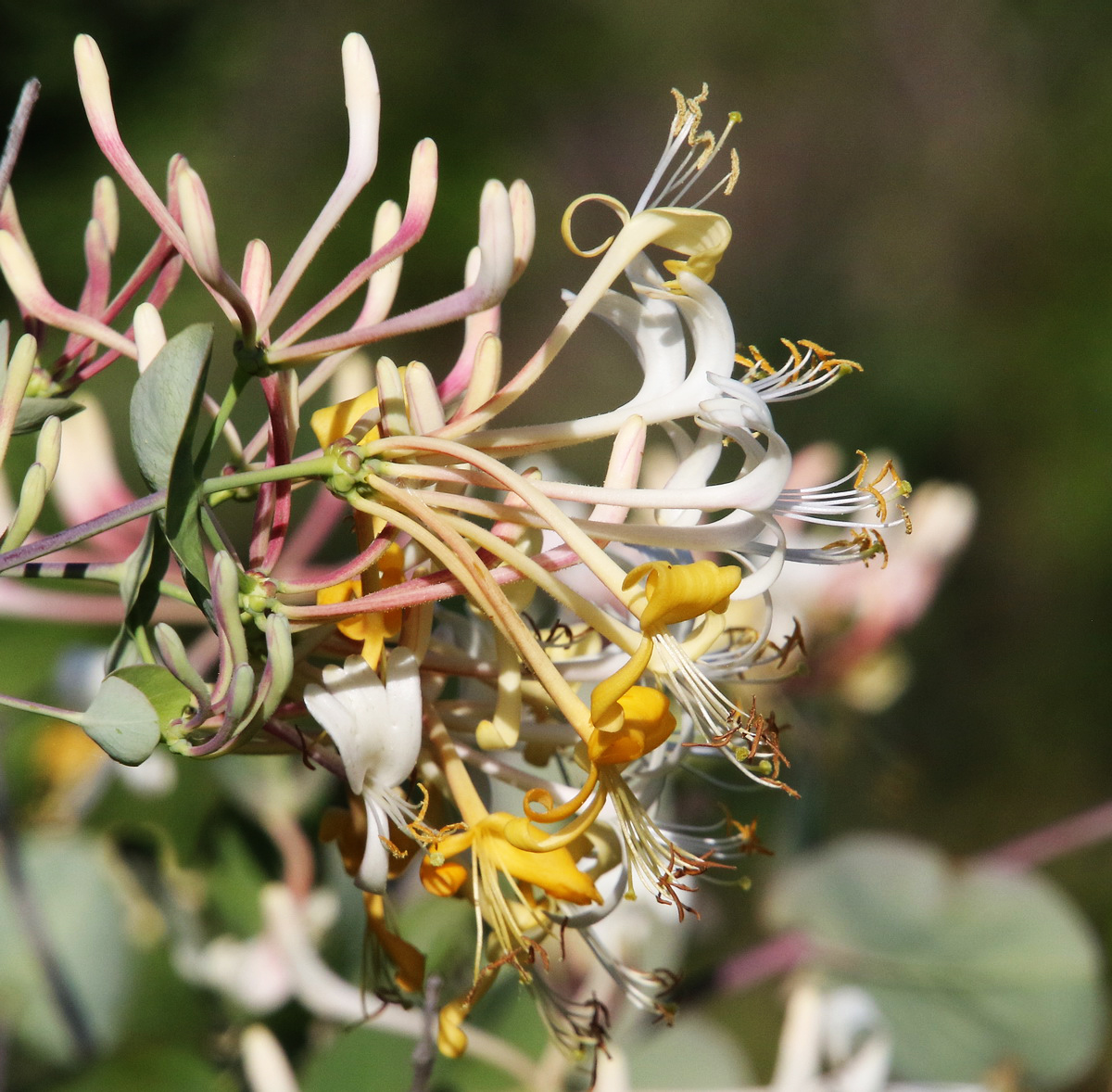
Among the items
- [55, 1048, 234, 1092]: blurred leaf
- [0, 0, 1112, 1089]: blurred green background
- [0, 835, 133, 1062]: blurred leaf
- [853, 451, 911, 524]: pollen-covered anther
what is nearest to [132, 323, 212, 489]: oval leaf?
[853, 451, 911, 524]: pollen-covered anther

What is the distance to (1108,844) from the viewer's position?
2609mm

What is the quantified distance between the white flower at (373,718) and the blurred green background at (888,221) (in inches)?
62.7

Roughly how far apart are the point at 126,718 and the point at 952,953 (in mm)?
747

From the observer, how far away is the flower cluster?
372 mm

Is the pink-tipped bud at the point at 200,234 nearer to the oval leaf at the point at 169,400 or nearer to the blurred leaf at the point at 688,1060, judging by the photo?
the oval leaf at the point at 169,400

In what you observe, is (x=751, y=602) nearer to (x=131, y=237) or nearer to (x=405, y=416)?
(x=405, y=416)

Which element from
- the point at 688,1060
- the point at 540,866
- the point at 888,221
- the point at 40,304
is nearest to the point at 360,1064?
the point at 688,1060

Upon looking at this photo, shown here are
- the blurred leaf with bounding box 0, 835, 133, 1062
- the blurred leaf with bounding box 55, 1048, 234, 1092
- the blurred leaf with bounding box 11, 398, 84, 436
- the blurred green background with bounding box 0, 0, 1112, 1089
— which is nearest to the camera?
the blurred leaf with bounding box 11, 398, 84, 436

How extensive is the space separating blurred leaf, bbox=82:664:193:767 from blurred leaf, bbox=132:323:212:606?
0.04 m

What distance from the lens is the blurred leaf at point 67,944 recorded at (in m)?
0.74

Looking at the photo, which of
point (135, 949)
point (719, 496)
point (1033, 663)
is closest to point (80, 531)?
point (719, 496)

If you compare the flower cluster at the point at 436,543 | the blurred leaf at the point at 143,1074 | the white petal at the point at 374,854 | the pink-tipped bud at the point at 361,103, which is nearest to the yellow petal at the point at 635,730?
the flower cluster at the point at 436,543

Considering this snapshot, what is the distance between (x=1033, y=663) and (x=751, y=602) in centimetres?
247

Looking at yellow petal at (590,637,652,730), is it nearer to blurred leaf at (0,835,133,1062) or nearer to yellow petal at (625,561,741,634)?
yellow petal at (625,561,741,634)
